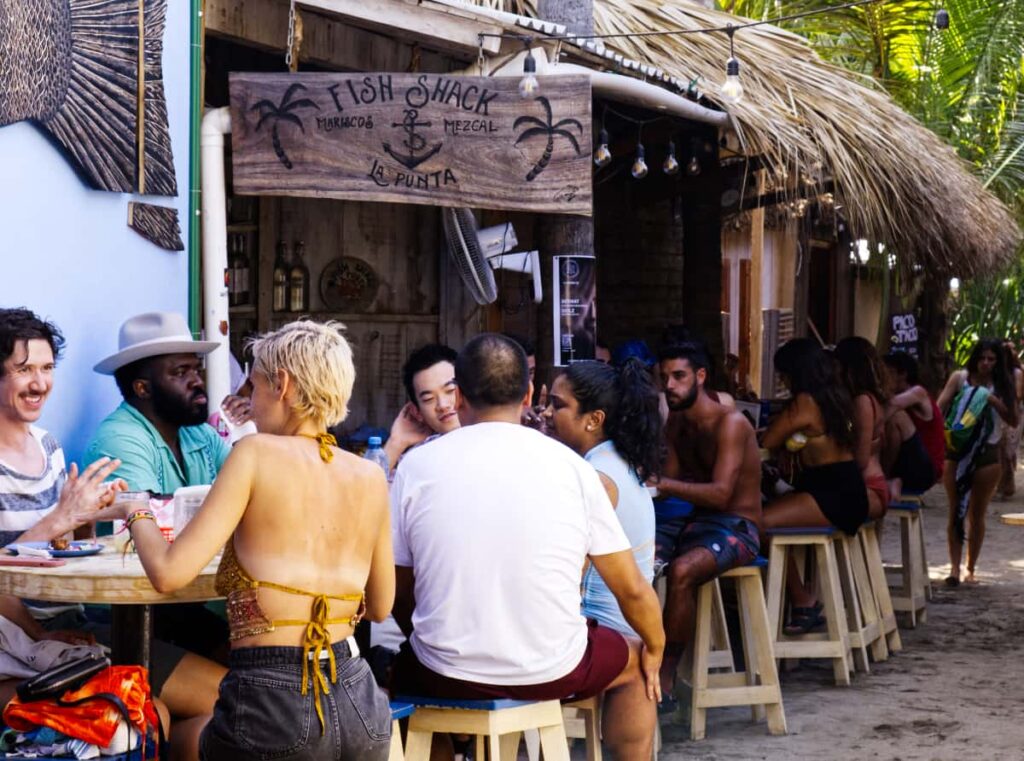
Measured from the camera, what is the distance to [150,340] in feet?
16.2

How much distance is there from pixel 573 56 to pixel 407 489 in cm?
372

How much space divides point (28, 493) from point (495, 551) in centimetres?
140

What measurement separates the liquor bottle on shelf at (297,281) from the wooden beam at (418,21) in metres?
2.10

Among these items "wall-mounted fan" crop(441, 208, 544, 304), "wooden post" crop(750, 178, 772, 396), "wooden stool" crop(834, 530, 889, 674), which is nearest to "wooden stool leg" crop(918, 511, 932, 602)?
"wooden stool" crop(834, 530, 889, 674)

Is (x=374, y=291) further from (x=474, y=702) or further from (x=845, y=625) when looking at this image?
(x=474, y=702)

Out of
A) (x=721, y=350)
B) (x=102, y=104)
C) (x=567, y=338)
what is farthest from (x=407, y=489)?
(x=721, y=350)

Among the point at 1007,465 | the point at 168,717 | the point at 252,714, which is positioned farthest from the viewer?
the point at 1007,465

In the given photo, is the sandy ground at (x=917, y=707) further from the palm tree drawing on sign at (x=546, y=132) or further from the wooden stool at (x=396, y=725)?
the palm tree drawing on sign at (x=546, y=132)

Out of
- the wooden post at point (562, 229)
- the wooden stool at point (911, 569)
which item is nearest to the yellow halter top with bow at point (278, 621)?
the wooden post at point (562, 229)

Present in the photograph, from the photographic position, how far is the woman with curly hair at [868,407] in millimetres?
7727

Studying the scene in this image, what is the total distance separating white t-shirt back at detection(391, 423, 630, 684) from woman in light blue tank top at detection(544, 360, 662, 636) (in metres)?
0.70

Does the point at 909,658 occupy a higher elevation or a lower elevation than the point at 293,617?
lower

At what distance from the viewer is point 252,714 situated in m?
3.21

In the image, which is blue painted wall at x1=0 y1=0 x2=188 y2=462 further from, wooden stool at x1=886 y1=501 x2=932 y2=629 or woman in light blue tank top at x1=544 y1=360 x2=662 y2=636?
wooden stool at x1=886 y1=501 x2=932 y2=629
